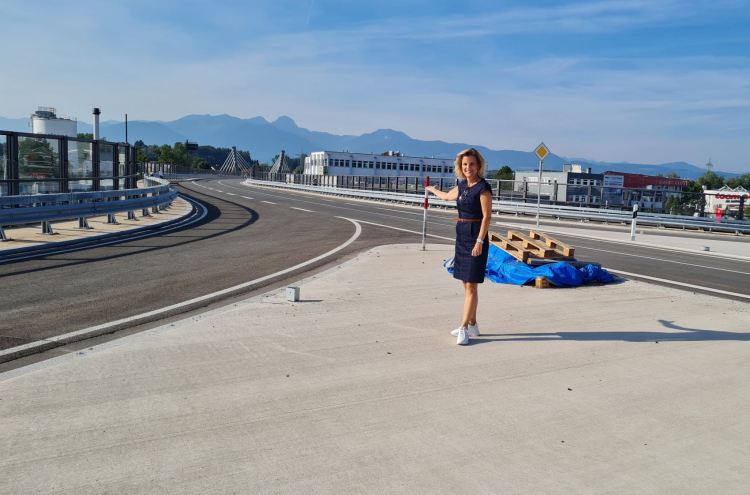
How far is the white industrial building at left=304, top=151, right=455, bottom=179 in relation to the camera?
4626 inches

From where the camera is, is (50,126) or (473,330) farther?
(50,126)

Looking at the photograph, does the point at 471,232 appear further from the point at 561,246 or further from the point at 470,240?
the point at 561,246

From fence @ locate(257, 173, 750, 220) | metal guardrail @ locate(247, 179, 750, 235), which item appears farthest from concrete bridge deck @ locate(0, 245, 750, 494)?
metal guardrail @ locate(247, 179, 750, 235)

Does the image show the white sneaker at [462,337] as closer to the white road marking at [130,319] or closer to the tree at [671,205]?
the white road marking at [130,319]

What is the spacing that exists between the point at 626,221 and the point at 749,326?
21.8m

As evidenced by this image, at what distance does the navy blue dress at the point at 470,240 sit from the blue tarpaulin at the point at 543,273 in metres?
3.39

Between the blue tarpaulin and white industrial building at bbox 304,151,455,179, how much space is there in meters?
108

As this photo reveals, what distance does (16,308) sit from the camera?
645 cm

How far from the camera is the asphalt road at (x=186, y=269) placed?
6.45 m

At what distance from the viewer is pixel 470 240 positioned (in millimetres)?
5773

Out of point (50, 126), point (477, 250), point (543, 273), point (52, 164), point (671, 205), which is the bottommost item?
point (543, 273)

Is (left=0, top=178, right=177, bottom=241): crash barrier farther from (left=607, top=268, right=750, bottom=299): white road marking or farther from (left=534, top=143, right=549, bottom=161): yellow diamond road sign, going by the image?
(left=534, top=143, right=549, bottom=161): yellow diamond road sign

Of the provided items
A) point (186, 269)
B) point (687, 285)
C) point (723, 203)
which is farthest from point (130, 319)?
point (723, 203)

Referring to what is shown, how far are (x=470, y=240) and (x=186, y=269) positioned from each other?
544cm
